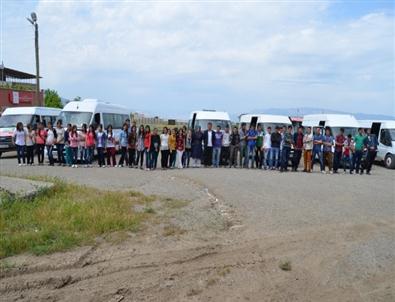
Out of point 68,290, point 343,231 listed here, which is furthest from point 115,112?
point 68,290

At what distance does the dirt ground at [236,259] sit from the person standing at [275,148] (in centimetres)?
663

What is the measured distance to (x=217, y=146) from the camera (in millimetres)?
17469

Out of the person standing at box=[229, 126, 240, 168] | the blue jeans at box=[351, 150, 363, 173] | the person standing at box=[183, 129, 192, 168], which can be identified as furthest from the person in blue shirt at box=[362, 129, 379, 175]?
the person standing at box=[183, 129, 192, 168]

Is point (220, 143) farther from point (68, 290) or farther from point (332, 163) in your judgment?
point (68, 290)

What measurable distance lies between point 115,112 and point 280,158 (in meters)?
8.92

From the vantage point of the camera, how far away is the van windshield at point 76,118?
19.1m

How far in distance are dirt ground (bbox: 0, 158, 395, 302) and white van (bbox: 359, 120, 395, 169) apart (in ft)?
39.0

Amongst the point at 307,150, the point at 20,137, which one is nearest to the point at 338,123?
the point at 307,150

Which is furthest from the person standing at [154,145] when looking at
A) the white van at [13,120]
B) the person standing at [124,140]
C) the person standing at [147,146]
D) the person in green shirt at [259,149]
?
the white van at [13,120]

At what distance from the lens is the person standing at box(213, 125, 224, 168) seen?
56.9 feet

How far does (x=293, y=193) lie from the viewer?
1158 centimetres

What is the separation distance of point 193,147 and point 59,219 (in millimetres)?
10438

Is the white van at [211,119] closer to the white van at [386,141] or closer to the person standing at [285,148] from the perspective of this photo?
the person standing at [285,148]

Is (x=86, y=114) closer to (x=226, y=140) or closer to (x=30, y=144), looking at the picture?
(x=30, y=144)
